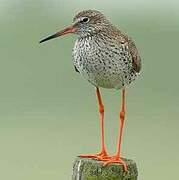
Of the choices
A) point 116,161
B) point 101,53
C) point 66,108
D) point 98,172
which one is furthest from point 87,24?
point 66,108

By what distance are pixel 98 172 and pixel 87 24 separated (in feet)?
8.12

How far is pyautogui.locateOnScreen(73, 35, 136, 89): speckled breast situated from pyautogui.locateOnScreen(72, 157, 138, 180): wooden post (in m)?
1.91

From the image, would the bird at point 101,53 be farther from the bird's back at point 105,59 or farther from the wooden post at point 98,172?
the wooden post at point 98,172

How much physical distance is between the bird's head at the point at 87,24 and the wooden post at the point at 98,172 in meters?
2.24

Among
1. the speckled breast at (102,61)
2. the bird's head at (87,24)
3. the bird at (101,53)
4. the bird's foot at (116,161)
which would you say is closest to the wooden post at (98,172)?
the bird's foot at (116,161)

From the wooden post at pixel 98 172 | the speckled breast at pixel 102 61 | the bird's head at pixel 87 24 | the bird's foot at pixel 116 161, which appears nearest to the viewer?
the wooden post at pixel 98 172

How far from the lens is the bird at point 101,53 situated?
10.6m

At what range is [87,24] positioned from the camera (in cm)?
1078

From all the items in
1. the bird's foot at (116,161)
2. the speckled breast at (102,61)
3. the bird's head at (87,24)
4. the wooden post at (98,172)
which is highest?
the bird's head at (87,24)

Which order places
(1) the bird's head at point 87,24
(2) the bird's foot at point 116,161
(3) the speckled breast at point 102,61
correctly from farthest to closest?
(1) the bird's head at point 87,24
(3) the speckled breast at point 102,61
(2) the bird's foot at point 116,161
